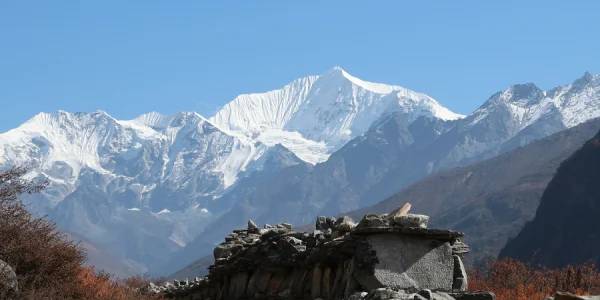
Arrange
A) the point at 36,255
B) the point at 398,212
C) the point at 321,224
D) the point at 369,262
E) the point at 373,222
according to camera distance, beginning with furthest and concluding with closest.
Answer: the point at 321,224
the point at 36,255
the point at 398,212
the point at 373,222
the point at 369,262

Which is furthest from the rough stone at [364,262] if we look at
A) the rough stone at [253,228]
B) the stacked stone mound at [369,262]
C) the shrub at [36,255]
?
the rough stone at [253,228]

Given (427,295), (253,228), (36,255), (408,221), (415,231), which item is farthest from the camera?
(253,228)

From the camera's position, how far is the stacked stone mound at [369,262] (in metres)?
18.8

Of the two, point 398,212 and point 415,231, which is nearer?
point 415,231

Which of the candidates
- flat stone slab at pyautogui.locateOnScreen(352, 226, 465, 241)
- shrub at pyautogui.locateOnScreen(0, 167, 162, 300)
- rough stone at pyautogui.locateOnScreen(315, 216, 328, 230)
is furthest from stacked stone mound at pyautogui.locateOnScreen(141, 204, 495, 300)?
shrub at pyautogui.locateOnScreen(0, 167, 162, 300)

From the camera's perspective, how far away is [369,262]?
61.9 feet

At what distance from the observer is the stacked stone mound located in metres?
18.8

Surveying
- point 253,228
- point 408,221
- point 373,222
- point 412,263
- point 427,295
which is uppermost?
point 253,228

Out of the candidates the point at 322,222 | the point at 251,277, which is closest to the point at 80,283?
the point at 251,277

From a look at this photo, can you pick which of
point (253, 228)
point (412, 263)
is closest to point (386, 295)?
point (412, 263)

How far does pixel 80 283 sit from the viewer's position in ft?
82.0

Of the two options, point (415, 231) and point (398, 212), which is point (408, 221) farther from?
point (398, 212)

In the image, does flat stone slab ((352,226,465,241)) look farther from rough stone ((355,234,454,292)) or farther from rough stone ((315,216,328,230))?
rough stone ((315,216,328,230))

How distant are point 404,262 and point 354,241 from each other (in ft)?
3.54
